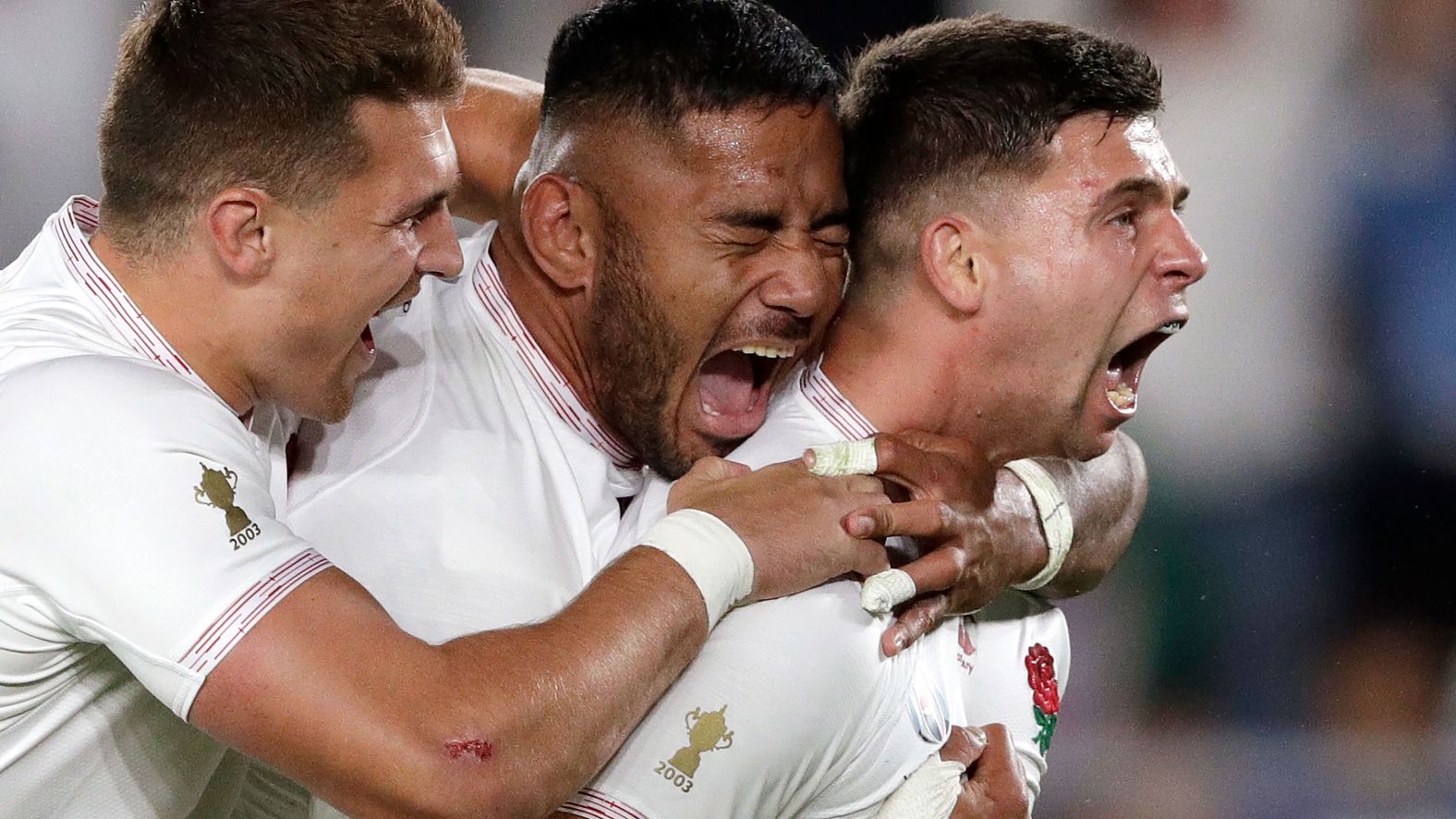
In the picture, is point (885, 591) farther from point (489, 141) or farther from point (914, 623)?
point (489, 141)

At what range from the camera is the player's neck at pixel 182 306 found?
2059 mm

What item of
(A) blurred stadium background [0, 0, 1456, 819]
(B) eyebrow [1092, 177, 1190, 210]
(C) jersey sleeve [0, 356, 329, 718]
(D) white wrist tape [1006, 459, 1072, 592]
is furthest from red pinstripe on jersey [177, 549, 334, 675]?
(A) blurred stadium background [0, 0, 1456, 819]

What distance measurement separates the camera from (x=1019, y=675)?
101 inches

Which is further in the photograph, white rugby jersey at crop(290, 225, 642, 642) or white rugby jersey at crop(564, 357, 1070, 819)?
white rugby jersey at crop(290, 225, 642, 642)

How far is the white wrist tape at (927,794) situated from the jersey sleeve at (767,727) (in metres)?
0.02

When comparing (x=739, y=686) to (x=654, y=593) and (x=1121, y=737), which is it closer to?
(x=654, y=593)

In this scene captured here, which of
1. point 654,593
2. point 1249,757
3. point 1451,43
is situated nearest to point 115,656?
point 654,593

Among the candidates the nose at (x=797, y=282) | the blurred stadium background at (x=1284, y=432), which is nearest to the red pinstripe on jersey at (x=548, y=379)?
the nose at (x=797, y=282)

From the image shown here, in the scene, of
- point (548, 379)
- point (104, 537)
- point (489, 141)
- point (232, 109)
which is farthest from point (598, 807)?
point (489, 141)

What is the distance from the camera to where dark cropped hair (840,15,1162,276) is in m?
2.33

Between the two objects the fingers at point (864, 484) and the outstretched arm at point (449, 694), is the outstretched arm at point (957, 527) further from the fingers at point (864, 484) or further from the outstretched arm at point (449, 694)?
the outstretched arm at point (449, 694)

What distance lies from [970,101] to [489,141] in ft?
3.29

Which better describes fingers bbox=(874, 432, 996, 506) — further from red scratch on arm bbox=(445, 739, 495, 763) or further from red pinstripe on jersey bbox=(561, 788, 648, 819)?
red scratch on arm bbox=(445, 739, 495, 763)

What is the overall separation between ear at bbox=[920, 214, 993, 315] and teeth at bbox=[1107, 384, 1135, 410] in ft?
1.16
